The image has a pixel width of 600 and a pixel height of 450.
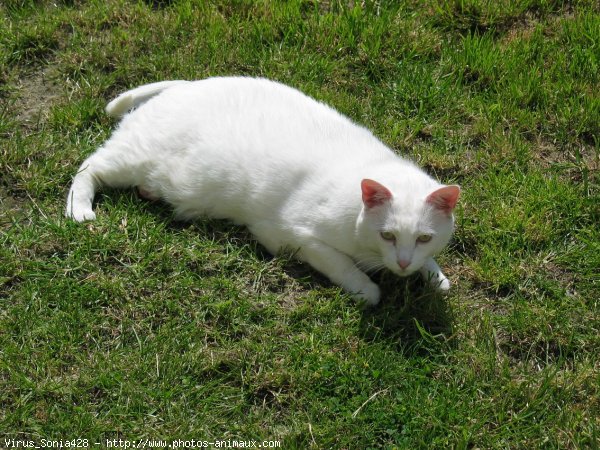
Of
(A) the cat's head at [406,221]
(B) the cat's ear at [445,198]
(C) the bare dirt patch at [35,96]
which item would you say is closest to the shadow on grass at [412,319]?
(A) the cat's head at [406,221]

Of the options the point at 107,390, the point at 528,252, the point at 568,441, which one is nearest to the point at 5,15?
the point at 107,390

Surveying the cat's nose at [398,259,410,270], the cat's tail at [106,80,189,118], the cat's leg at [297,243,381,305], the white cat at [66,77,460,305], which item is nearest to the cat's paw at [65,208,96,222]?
the white cat at [66,77,460,305]

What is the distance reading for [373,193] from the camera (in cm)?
342

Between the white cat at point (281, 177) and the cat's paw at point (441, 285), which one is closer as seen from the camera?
the white cat at point (281, 177)

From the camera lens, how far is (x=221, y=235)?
13.3ft

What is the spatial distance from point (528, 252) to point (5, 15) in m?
3.81

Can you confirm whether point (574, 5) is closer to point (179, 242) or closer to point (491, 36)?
point (491, 36)

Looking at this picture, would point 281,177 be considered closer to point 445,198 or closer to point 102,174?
point 445,198

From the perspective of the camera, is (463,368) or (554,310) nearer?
(463,368)

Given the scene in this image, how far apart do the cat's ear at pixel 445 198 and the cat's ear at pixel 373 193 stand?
0.65 ft

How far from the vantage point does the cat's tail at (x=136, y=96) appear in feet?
14.6

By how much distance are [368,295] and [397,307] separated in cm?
17

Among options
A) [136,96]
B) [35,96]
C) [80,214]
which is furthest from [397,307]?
[35,96]

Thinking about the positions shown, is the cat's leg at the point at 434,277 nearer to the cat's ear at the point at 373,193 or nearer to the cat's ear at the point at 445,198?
the cat's ear at the point at 445,198
